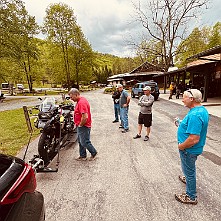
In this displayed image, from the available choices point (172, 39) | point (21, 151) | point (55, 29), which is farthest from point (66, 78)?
point (21, 151)

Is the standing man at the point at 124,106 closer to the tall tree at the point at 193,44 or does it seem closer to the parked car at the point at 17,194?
the parked car at the point at 17,194

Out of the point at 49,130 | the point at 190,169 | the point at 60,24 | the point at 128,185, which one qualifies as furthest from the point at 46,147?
the point at 60,24

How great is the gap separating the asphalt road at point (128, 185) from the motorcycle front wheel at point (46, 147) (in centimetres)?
27

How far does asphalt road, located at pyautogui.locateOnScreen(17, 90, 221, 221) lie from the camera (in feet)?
7.93

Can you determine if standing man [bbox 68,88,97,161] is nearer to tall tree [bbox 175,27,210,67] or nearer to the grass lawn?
the grass lawn

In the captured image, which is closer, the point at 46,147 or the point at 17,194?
the point at 17,194

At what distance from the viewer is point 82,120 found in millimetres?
3746

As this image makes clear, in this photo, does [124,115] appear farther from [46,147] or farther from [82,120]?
[46,147]

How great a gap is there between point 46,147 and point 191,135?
2949mm

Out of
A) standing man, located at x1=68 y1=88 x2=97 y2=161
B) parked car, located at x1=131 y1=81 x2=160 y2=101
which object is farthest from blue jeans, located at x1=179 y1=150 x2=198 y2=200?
parked car, located at x1=131 y1=81 x2=160 y2=101

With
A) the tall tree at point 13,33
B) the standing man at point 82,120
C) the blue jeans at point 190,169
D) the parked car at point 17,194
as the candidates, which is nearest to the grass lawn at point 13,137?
the standing man at point 82,120

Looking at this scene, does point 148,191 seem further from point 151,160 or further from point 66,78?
point 66,78

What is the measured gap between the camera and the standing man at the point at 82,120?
3.75 m

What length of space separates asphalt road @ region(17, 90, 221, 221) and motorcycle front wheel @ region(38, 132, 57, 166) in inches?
10.7
